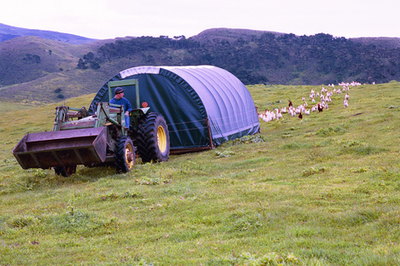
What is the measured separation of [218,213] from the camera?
22.4ft

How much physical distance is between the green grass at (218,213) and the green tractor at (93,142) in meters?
0.64

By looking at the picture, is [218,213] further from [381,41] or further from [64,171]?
[381,41]

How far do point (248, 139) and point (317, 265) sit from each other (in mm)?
12943

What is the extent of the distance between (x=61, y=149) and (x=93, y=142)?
909 millimetres

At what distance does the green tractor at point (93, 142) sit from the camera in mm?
9938

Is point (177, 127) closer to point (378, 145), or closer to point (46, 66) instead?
point (378, 145)

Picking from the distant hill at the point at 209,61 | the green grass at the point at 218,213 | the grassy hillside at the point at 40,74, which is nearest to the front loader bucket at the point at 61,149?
the green grass at the point at 218,213

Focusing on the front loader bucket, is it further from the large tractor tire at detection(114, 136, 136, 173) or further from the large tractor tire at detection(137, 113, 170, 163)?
the large tractor tire at detection(137, 113, 170, 163)

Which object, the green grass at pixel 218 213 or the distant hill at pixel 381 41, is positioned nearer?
the green grass at pixel 218 213

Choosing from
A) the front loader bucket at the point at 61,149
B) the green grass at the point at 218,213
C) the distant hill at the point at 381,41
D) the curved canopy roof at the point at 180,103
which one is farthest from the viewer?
the distant hill at the point at 381,41

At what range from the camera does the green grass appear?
4.96 m

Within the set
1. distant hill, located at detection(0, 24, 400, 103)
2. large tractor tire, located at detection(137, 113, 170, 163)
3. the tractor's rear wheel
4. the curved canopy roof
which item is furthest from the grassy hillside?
the tractor's rear wheel

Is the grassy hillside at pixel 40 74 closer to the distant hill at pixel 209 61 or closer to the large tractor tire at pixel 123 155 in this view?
the distant hill at pixel 209 61

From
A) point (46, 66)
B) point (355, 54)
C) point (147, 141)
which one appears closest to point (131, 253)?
point (147, 141)
